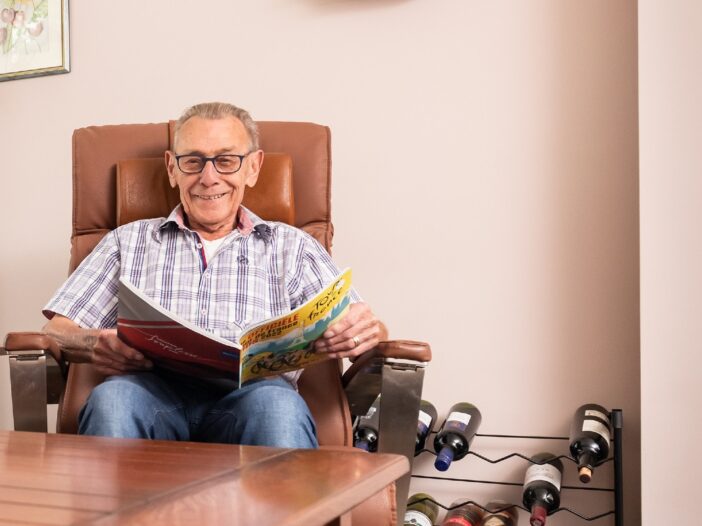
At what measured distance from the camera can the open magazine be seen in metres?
1.22

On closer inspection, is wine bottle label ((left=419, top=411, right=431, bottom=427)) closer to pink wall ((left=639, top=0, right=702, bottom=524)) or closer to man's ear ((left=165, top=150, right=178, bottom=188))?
pink wall ((left=639, top=0, right=702, bottom=524))

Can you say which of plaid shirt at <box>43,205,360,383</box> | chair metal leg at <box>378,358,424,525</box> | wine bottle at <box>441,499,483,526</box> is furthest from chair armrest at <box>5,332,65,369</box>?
wine bottle at <box>441,499,483,526</box>

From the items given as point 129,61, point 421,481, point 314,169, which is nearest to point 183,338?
point 314,169

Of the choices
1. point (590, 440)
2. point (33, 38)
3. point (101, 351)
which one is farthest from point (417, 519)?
point (33, 38)

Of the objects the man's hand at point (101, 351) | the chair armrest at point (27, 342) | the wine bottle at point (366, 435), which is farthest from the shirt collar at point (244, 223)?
the wine bottle at point (366, 435)

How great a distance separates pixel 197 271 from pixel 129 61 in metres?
1.21

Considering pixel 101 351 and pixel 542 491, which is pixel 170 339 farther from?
pixel 542 491

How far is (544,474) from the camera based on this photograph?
200 centimetres

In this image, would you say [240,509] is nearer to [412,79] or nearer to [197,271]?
[197,271]

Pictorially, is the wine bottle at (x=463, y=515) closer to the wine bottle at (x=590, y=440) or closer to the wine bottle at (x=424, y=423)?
the wine bottle at (x=424, y=423)

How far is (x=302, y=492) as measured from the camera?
72 centimetres

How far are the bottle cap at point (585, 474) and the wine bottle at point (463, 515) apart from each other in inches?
13.1

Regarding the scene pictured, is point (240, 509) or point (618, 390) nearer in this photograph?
point (240, 509)

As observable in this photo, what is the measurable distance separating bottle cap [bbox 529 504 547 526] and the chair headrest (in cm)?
89
